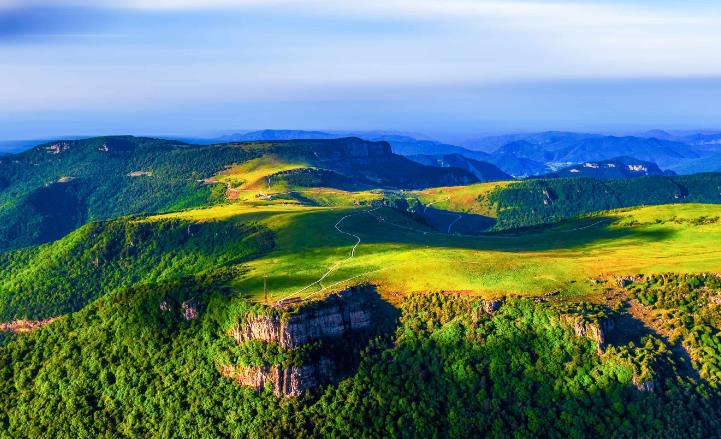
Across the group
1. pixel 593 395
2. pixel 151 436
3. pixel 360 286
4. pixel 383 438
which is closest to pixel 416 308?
pixel 360 286

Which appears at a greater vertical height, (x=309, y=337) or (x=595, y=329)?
(x=595, y=329)

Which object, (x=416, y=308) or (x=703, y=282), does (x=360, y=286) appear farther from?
(x=703, y=282)

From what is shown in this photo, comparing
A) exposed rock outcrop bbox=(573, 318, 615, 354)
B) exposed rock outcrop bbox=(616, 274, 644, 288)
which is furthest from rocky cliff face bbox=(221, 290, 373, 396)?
exposed rock outcrop bbox=(616, 274, 644, 288)

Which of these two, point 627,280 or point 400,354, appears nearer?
point 400,354

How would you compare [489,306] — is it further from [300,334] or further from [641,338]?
[300,334]

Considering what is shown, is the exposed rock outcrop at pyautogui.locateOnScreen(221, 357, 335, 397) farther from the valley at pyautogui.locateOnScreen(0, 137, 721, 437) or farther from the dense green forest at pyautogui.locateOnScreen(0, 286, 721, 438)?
the dense green forest at pyautogui.locateOnScreen(0, 286, 721, 438)

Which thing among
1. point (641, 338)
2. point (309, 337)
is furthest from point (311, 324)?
point (641, 338)
